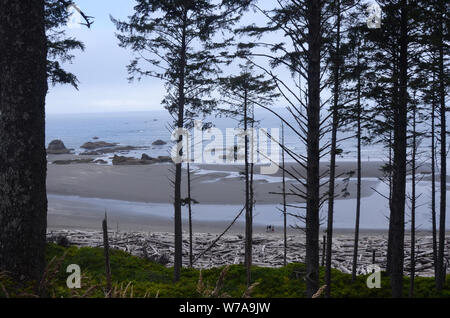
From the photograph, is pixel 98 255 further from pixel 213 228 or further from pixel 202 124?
pixel 213 228

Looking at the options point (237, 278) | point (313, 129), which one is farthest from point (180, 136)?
point (313, 129)

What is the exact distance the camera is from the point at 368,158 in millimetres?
54938

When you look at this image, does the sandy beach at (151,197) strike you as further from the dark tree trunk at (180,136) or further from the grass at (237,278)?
the grass at (237,278)

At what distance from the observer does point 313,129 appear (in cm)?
553

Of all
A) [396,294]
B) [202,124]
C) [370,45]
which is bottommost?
[396,294]

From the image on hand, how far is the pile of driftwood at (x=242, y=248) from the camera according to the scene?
19.4m

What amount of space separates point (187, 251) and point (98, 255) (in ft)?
20.1

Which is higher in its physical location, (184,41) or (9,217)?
(184,41)

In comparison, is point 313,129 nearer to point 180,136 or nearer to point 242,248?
point 180,136

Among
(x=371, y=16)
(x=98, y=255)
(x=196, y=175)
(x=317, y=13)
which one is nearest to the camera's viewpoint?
(x=317, y=13)

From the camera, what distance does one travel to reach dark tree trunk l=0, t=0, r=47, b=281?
15.3 feet

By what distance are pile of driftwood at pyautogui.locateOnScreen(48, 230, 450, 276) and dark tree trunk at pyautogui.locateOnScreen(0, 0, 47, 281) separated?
14584 mm

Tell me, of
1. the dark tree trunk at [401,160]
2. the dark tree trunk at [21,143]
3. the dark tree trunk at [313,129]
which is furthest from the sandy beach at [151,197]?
the dark tree trunk at [21,143]
